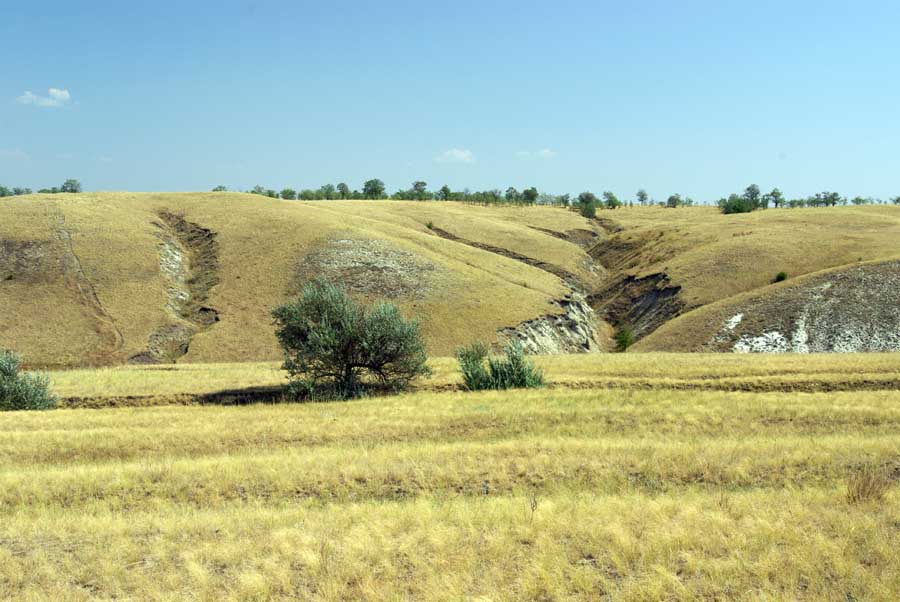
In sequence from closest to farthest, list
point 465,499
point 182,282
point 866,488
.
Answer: point 866,488, point 465,499, point 182,282

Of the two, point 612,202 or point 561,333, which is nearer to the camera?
point 561,333

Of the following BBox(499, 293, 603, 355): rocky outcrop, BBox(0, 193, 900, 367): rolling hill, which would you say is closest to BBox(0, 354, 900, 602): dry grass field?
BBox(0, 193, 900, 367): rolling hill

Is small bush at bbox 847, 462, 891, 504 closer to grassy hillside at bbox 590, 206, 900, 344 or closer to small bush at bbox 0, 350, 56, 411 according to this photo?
small bush at bbox 0, 350, 56, 411

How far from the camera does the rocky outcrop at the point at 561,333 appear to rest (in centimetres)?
6088

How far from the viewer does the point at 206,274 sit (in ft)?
233

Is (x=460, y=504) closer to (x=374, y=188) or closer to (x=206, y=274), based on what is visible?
(x=206, y=274)

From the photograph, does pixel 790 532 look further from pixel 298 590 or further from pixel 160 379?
pixel 160 379

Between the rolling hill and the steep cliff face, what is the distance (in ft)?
1.39

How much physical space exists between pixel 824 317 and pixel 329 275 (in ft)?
149

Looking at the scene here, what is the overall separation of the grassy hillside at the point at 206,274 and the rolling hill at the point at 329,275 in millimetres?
199

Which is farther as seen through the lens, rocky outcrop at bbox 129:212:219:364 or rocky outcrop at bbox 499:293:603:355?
rocky outcrop at bbox 499:293:603:355

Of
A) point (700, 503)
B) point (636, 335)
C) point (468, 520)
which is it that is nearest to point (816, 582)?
point (700, 503)

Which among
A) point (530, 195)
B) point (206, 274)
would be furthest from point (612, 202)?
point (206, 274)

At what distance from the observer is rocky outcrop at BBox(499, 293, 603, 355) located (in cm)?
6088
